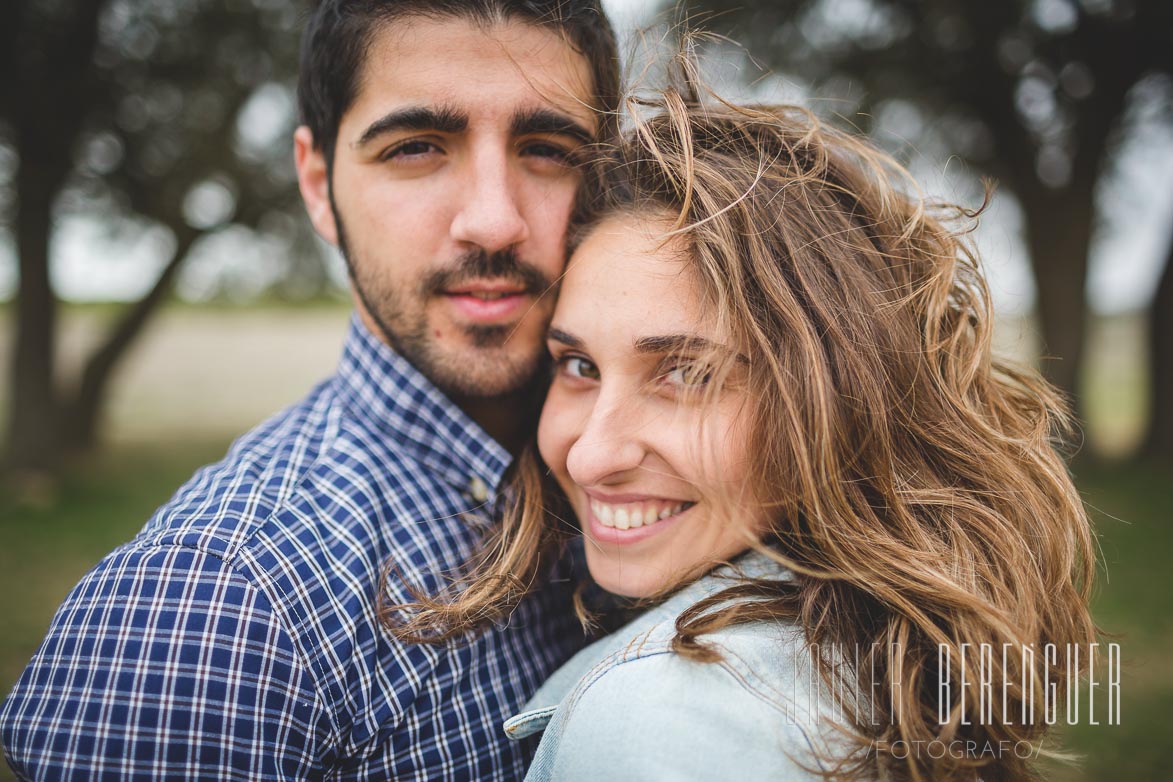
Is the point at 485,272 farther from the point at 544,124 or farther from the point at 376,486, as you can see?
the point at 376,486

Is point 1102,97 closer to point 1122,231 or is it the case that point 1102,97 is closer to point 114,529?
point 1122,231

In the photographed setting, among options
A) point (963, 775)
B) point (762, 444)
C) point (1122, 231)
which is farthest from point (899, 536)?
point (1122, 231)

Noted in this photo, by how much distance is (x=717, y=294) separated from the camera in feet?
5.70

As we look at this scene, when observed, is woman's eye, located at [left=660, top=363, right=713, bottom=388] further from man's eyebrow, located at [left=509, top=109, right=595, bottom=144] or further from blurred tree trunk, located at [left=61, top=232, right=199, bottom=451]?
blurred tree trunk, located at [left=61, top=232, right=199, bottom=451]

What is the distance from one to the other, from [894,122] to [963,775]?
36.2 feet

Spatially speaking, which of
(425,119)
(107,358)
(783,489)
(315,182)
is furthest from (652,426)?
(107,358)

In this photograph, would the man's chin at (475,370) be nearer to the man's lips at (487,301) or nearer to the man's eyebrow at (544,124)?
the man's lips at (487,301)

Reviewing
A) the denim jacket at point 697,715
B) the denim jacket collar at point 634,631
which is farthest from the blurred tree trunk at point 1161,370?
the denim jacket at point 697,715

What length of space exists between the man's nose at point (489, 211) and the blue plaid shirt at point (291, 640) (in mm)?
436

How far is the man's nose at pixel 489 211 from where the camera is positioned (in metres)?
2.05

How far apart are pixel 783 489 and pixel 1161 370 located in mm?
11475

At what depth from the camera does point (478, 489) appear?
221 centimetres

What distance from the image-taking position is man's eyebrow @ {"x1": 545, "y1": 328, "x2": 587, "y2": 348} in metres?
1.88

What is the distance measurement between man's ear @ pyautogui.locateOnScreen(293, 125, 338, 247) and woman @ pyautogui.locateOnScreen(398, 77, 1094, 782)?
2.97ft
